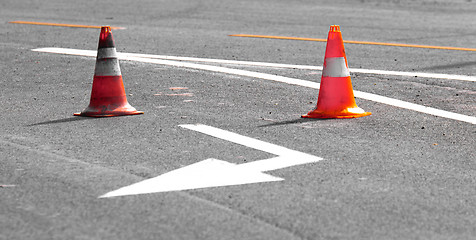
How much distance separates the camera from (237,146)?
6.18m

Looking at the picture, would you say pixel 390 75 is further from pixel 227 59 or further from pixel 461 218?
pixel 461 218

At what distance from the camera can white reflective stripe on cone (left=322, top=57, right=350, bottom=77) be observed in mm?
7445

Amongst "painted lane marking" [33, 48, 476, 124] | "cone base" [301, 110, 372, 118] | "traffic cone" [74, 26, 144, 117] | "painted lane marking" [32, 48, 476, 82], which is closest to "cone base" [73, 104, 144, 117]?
"traffic cone" [74, 26, 144, 117]

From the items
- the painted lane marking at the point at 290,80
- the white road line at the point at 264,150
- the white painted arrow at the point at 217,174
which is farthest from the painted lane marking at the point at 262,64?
the white painted arrow at the point at 217,174

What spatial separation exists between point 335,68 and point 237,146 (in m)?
1.71

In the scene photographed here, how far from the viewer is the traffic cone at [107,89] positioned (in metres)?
7.51

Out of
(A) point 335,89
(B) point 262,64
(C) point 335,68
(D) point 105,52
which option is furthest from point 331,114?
(B) point 262,64

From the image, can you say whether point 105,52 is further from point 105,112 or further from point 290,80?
point 290,80

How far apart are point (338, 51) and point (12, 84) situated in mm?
4029

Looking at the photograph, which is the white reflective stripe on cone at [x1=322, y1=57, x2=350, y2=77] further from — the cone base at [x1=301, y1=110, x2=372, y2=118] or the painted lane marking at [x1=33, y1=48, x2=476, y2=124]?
the painted lane marking at [x1=33, y1=48, x2=476, y2=124]

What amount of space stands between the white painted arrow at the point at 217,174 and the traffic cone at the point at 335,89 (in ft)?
4.51

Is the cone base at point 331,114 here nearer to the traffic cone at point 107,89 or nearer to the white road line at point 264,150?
the white road line at point 264,150

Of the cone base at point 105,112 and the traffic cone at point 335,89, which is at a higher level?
the traffic cone at point 335,89

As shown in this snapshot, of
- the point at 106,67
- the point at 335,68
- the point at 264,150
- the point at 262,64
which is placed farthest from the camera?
the point at 262,64
